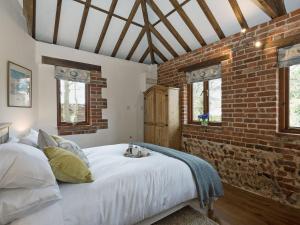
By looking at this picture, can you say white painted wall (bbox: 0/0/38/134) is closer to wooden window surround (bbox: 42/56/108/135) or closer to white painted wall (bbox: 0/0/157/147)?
white painted wall (bbox: 0/0/157/147)

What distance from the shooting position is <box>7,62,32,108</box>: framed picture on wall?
2307 millimetres

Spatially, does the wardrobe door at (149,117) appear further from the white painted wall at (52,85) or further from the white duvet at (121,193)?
the white duvet at (121,193)

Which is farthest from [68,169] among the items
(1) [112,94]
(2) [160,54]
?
(2) [160,54]

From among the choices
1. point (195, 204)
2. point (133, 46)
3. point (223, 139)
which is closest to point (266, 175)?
point (223, 139)

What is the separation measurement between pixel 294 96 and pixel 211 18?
5.51 feet

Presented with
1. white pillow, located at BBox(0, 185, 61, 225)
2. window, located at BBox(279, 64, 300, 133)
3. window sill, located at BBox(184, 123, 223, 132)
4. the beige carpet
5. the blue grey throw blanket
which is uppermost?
window, located at BBox(279, 64, 300, 133)

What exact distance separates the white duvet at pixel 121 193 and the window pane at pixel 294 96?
1648mm

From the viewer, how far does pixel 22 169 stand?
1121 millimetres

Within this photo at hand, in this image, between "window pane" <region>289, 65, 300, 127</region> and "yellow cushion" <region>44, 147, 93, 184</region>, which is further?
"window pane" <region>289, 65, 300, 127</region>

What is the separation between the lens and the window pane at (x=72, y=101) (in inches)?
143

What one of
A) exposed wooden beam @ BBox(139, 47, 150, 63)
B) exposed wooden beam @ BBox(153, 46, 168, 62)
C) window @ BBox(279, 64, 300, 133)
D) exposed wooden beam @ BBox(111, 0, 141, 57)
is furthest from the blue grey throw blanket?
exposed wooden beam @ BBox(139, 47, 150, 63)

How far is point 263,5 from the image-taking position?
2.28 metres

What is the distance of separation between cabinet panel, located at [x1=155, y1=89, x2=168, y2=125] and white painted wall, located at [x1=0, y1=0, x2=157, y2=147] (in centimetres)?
69

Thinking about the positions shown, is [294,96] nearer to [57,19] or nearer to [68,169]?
[68,169]
